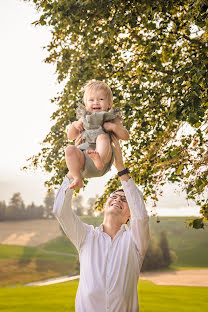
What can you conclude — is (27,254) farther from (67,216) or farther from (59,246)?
(67,216)

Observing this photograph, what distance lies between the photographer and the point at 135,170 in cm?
495

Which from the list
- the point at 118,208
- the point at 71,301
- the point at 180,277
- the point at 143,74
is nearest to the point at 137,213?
the point at 118,208

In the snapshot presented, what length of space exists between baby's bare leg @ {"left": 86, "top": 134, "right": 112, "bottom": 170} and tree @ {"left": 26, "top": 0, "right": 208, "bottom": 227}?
1215 millimetres

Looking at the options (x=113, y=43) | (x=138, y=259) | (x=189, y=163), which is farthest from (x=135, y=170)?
(x=138, y=259)

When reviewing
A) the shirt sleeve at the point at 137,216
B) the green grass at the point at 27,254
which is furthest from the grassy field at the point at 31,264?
the shirt sleeve at the point at 137,216

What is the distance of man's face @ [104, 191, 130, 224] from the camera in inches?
117

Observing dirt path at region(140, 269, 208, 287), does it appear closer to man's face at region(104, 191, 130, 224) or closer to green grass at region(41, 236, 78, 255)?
green grass at region(41, 236, 78, 255)

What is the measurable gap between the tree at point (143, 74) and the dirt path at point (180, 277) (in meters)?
8.26

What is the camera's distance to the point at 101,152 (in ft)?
6.81

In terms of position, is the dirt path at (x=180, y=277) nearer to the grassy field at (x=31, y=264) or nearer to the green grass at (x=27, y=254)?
the grassy field at (x=31, y=264)

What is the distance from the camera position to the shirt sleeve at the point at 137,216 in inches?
106

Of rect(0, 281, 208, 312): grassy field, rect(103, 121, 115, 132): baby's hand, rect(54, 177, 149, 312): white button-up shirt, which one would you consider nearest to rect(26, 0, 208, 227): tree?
rect(54, 177, 149, 312): white button-up shirt

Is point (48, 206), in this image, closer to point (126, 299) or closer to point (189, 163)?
point (189, 163)

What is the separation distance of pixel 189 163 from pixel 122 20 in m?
1.96
